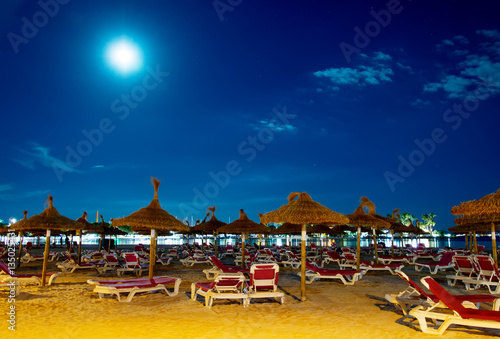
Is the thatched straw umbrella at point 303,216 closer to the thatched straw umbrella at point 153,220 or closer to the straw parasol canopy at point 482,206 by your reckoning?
the straw parasol canopy at point 482,206

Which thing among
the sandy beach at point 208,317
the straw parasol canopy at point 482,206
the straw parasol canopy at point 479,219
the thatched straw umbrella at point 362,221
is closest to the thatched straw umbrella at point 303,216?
the sandy beach at point 208,317

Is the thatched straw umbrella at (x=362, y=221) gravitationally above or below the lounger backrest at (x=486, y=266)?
above

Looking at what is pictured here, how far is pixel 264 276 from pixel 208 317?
67.2 inches

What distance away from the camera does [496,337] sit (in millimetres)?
5180

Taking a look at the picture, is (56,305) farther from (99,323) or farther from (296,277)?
(296,277)

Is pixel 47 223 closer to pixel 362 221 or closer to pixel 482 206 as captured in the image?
pixel 362 221

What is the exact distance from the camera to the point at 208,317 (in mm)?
6457

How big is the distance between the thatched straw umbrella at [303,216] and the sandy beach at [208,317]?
953 millimetres

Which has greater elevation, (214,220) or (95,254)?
(214,220)

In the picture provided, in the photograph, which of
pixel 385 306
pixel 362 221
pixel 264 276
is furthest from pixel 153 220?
pixel 362 221

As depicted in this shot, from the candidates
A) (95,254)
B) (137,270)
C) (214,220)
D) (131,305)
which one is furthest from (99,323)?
(95,254)

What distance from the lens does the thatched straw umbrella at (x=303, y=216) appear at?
8031 mm

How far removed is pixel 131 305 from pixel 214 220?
32.0 ft

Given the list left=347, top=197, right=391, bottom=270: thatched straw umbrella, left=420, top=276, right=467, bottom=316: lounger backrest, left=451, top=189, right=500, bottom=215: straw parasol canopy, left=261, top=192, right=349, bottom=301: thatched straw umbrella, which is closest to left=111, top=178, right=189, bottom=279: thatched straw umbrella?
left=261, top=192, right=349, bottom=301: thatched straw umbrella
